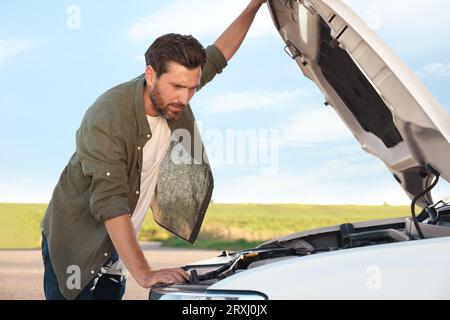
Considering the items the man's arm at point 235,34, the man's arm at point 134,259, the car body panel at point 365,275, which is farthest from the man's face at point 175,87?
the car body panel at point 365,275

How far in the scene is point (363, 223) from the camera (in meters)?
3.77

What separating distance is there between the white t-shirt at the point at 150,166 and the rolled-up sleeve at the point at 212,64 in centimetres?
49

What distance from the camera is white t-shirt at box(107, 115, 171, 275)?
3.61 m

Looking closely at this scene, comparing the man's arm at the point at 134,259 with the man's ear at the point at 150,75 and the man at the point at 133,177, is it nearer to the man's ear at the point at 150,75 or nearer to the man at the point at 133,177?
the man at the point at 133,177

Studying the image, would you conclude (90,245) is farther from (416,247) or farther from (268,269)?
(416,247)

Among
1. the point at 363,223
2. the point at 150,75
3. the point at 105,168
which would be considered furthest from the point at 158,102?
the point at 363,223

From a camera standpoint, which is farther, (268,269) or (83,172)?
(83,172)

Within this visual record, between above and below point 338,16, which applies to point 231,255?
below

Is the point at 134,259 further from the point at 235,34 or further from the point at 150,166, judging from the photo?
the point at 235,34

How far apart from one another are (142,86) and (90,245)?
0.79 m

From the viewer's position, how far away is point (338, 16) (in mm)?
2764

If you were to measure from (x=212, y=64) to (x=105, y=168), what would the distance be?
1.12 metres
